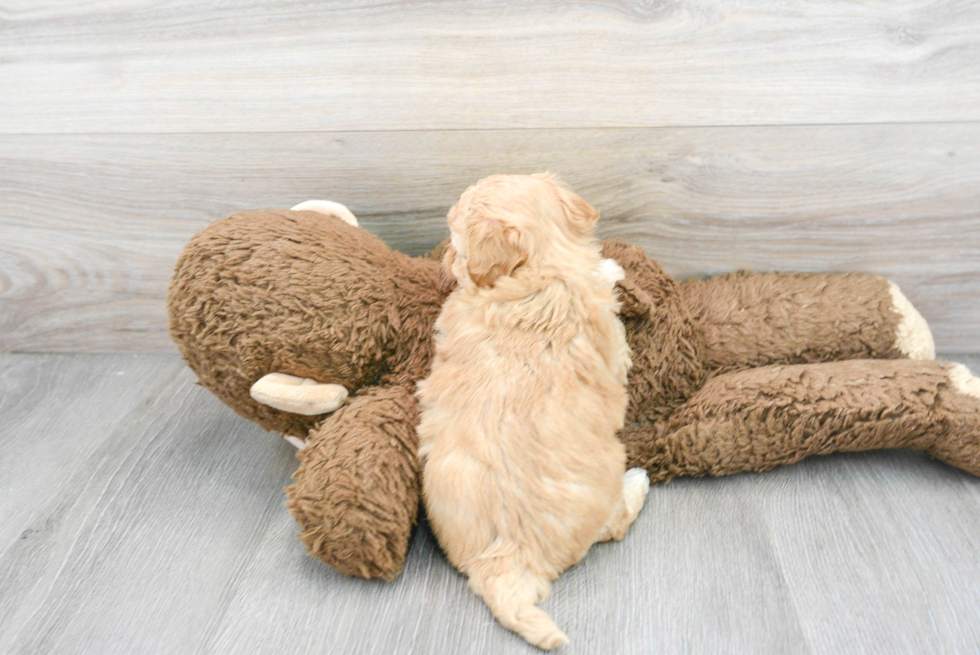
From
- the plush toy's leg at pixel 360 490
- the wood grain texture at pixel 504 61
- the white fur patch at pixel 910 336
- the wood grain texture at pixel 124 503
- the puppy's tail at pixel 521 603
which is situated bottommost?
the wood grain texture at pixel 124 503

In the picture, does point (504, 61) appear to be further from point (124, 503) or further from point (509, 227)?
point (124, 503)

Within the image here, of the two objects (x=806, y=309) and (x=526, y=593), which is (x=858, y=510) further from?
(x=526, y=593)

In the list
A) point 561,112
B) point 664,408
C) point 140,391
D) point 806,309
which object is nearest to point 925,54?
point 806,309

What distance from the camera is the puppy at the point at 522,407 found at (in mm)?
886

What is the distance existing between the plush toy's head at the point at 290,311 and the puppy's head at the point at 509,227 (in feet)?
0.43

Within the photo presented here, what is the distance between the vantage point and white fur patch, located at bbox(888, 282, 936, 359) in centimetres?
119

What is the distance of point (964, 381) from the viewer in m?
1.08

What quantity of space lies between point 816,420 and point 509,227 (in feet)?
1.83

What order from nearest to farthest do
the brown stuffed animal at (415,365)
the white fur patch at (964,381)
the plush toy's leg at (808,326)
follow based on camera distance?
the brown stuffed animal at (415,365) → the white fur patch at (964,381) → the plush toy's leg at (808,326)

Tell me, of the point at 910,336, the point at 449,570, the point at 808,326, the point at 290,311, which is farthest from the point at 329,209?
the point at 910,336

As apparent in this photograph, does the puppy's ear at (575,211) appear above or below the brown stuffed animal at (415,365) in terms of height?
above

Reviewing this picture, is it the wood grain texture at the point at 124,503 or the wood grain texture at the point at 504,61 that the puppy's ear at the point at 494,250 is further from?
the wood grain texture at the point at 124,503

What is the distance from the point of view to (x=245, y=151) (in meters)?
1.24

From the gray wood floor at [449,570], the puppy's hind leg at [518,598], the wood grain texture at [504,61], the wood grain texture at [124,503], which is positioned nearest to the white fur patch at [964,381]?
the gray wood floor at [449,570]
